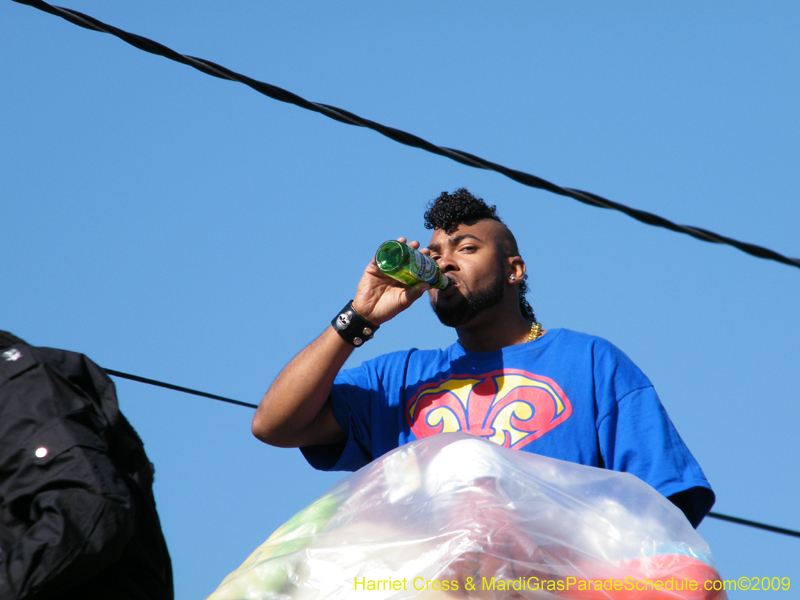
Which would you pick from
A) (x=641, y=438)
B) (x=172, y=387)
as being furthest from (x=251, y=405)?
(x=641, y=438)

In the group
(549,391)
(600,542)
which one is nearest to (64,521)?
(600,542)

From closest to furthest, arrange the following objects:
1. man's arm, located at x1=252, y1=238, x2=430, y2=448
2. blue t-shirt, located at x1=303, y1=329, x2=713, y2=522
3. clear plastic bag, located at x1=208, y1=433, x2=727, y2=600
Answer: clear plastic bag, located at x1=208, y1=433, x2=727, y2=600, blue t-shirt, located at x1=303, y1=329, x2=713, y2=522, man's arm, located at x1=252, y1=238, x2=430, y2=448

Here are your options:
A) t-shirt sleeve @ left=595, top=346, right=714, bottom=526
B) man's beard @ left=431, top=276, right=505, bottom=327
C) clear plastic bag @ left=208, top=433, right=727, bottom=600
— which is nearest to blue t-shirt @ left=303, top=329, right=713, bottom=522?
t-shirt sleeve @ left=595, top=346, right=714, bottom=526

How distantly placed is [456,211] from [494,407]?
95 centimetres

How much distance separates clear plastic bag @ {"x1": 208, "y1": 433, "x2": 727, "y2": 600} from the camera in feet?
6.34

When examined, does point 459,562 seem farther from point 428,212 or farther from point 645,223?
point 428,212

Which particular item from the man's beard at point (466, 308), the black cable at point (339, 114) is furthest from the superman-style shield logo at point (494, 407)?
the black cable at point (339, 114)

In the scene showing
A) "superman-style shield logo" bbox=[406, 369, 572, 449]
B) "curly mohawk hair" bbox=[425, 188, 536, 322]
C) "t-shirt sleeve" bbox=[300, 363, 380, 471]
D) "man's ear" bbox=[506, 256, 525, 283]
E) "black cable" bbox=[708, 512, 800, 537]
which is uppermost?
"curly mohawk hair" bbox=[425, 188, 536, 322]

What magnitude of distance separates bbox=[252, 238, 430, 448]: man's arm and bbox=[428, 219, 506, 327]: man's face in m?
0.19

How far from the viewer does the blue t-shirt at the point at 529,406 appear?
9.06 feet

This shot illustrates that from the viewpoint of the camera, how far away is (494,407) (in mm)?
2998

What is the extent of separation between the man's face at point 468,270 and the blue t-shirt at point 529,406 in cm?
15

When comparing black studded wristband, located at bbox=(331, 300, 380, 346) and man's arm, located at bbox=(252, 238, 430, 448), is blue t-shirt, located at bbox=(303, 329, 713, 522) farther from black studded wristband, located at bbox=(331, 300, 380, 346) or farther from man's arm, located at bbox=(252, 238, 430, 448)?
black studded wristband, located at bbox=(331, 300, 380, 346)

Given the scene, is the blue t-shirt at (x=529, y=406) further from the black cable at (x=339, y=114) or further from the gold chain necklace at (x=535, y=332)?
the black cable at (x=339, y=114)
